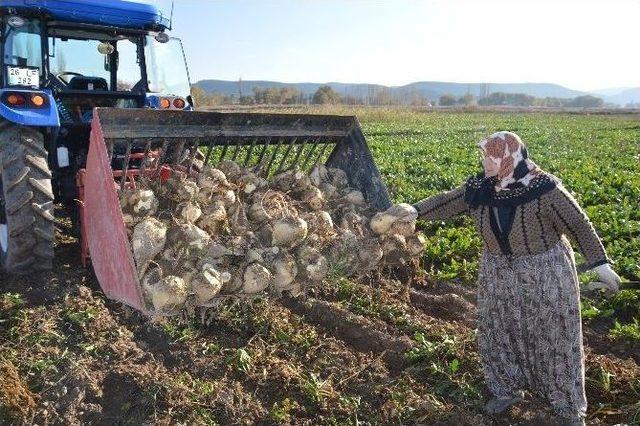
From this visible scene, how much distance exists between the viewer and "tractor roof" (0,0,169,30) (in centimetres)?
473

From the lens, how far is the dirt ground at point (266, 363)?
2.96m

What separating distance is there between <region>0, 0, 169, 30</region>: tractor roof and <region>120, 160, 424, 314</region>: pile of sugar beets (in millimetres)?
1929

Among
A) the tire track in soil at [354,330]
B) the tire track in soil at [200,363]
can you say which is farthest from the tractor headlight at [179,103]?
the tire track in soil at [354,330]

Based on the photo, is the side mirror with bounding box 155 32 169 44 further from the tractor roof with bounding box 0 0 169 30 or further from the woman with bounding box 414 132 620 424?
the woman with bounding box 414 132 620 424

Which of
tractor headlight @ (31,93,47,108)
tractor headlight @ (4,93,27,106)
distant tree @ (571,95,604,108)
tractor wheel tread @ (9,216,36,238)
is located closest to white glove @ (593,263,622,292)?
tractor wheel tread @ (9,216,36,238)

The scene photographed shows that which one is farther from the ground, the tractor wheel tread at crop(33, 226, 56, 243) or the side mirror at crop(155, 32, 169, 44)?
the side mirror at crop(155, 32, 169, 44)

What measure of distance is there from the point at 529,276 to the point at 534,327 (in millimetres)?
291

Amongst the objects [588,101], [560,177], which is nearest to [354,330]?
[560,177]

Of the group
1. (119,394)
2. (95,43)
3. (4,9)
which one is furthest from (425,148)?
(119,394)

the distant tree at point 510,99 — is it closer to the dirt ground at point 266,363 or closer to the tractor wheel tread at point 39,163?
the dirt ground at point 266,363

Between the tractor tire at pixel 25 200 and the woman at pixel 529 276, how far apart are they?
322cm

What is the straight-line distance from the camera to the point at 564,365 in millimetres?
2947

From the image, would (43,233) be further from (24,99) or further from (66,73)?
(66,73)

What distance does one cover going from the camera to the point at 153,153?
15.2 feet
